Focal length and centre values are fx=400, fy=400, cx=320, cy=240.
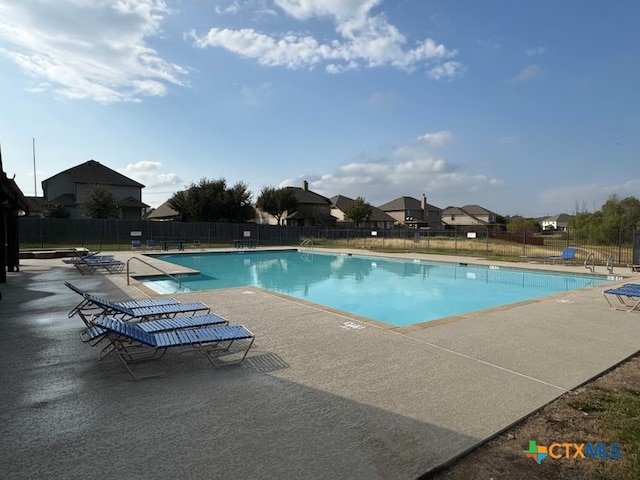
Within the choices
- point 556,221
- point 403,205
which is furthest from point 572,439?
point 556,221

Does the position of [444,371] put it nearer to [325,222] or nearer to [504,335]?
[504,335]

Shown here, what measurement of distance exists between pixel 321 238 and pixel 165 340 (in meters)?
29.0

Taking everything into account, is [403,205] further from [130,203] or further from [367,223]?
[130,203]

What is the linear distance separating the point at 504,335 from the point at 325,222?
45.0 metres

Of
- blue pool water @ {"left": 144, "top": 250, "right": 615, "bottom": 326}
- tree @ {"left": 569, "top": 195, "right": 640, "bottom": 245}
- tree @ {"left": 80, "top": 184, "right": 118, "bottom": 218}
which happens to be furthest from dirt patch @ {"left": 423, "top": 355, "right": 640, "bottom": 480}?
tree @ {"left": 80, "top": 184, "right": 118, "bottom": 218}

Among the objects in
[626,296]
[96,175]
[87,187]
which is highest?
[96,175]

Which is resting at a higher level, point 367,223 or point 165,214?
point 165,214

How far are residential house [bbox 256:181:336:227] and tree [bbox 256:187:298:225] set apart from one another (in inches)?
51.4

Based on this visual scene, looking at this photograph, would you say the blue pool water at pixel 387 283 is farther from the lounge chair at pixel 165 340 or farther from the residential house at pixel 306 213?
the residential house at pixel 306 213

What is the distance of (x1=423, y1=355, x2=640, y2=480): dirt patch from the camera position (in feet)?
8.13

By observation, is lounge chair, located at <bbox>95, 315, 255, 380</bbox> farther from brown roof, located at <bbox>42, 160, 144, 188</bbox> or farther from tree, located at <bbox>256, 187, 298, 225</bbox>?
tree, located at <bbox>256, 187, 298, 225</bbox>

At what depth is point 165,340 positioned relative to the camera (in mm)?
4266

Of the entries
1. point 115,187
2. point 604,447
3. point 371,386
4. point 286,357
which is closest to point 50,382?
point 286,357

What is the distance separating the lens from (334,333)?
18.4 ft
